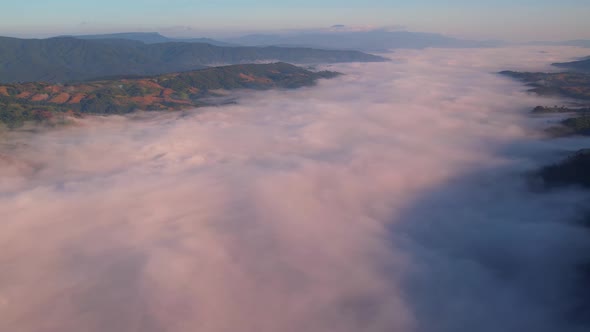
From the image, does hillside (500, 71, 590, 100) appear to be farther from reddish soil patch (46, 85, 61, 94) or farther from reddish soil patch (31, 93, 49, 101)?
reddish soil patch (31, 93, 49, 101)

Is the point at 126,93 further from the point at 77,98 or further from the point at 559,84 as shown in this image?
the point at 559,84

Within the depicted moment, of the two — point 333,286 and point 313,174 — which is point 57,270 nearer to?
point 333,286

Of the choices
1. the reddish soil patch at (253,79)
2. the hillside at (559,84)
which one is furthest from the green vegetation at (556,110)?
the reddish soil patch at (253,79)

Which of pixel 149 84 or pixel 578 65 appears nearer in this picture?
pixel 149 84

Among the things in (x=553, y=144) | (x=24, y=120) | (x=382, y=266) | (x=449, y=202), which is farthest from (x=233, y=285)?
(x=24, y=120)

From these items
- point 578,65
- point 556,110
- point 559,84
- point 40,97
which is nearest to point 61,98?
point 40,97

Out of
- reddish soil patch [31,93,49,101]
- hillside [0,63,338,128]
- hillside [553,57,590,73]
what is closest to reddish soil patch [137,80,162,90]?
hillside [0,63,338,128]

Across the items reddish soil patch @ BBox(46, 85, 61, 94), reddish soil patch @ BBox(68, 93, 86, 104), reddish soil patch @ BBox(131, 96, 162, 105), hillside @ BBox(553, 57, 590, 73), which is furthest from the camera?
hillside @ BBox(553, 57, 590, 73)

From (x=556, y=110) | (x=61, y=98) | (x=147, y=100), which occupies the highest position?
(x=61, y=98)
